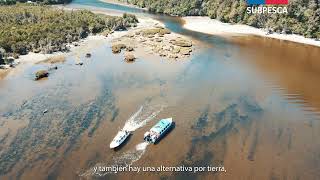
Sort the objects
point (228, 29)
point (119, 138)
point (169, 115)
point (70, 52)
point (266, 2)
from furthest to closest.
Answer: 1. point (228, 29)
2. point (266, 2)
3. point (70, 52)
4. point (169, 115)
5. point (119, 138)

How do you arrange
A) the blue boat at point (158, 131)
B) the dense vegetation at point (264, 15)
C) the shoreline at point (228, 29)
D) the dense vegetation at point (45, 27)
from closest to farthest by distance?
the blue boat at point (158, 131) → the dense vegetation at point (45, 27) → the dense vegetation at point (264, 15) → the shoreline at point (228, 29)

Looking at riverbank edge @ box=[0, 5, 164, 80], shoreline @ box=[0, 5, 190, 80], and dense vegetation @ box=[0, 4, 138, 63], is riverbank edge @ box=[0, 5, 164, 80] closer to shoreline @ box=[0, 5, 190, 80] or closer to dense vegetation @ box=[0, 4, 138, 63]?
shoreline @ box=[0, 5, 190, 80]

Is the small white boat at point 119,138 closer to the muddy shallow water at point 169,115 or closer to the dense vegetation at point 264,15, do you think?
the muddy shallow water at point 169,115

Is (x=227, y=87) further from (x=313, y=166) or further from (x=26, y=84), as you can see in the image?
(x=26, y=84)

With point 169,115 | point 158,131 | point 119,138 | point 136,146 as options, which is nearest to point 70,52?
point 169,115

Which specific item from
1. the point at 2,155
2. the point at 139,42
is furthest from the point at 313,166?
the point at 139,42

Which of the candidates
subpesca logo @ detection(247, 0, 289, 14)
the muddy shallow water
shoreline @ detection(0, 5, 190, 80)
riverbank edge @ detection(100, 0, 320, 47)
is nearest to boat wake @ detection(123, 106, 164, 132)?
the muddy shallow water

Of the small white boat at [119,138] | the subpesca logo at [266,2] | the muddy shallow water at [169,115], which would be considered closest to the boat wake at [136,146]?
the muddy shallow water at [169,115]

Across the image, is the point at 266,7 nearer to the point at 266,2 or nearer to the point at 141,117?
the point at 266,2
